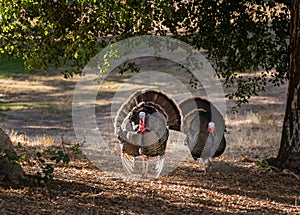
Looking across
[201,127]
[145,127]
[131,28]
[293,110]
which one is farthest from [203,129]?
[131,28]

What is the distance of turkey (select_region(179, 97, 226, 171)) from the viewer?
10.9 meters

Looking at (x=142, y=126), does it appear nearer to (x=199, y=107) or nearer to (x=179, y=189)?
(x=179, y=189)

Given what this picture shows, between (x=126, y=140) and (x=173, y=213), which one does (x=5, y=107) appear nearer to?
(x=126, y=140)

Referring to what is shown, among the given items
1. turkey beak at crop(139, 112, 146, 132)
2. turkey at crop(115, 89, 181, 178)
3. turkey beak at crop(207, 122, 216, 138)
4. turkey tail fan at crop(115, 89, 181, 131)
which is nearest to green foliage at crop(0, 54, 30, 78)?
turkey tail fan at crop(115, 89, 181, 131)

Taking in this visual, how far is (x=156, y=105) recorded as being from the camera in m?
10.6

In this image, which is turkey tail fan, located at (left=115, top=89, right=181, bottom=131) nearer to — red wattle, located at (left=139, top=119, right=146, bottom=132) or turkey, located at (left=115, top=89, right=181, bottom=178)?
turkey, located at (left=115, top=89, right=181, bottom=178)

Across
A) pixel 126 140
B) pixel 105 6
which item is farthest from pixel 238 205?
pixel 105 6

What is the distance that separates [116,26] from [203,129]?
2.73 m

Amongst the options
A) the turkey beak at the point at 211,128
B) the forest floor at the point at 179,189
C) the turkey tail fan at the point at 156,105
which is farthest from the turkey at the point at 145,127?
the turkey beak at the point at 211,128

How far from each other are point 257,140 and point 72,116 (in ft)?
31.7

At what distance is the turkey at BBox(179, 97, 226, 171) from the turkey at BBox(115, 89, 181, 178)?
0.67 metres

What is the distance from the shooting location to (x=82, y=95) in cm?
2562

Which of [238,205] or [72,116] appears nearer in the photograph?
[238,205]

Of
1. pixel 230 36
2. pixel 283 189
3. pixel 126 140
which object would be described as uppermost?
pixel 230 36
